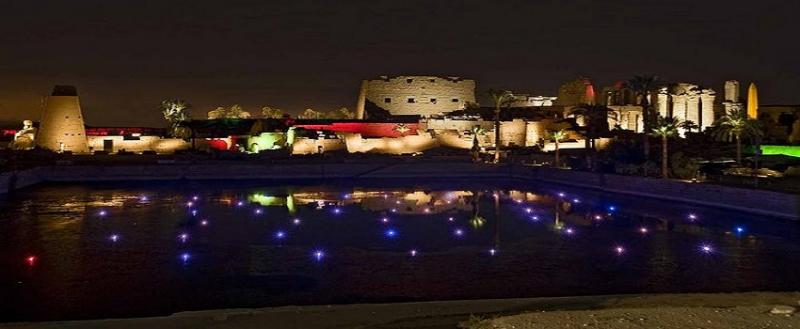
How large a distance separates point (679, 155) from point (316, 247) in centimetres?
2552

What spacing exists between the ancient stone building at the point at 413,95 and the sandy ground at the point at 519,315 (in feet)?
188

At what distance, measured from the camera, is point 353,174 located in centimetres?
4444

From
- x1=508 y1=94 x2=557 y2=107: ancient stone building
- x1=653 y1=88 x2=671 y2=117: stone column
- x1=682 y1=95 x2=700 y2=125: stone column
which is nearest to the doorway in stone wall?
x1=508 y1=94 x2=557 y2=107: ancient stone building

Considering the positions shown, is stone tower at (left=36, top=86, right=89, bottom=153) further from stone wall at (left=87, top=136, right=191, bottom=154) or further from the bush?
the bush

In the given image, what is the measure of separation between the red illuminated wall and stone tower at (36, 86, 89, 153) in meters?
17.4

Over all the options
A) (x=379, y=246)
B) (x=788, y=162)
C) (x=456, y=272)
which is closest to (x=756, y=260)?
(x=456, y=272)

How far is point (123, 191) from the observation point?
3569 centimetres

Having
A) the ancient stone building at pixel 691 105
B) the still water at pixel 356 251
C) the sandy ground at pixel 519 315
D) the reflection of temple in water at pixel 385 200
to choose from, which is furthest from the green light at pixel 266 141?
the sandy ground at pixel 519 315

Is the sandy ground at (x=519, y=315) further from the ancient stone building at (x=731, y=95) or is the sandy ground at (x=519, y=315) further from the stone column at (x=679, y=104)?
the ancient stone building at (x=731, y=95)

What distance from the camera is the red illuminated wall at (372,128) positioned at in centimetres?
5744

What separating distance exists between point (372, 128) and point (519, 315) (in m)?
49.7

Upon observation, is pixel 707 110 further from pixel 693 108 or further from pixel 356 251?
pixel 356 251

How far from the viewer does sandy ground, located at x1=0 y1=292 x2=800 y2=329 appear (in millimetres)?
9078

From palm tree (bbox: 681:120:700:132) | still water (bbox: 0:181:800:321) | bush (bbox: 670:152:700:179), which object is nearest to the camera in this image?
still water (bbox: 0:181:800:321)
